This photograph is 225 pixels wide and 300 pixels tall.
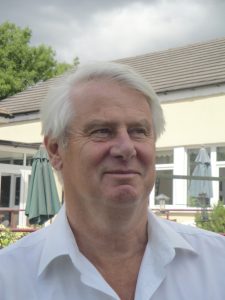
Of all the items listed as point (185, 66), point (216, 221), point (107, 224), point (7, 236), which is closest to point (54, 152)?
point (107, 224)

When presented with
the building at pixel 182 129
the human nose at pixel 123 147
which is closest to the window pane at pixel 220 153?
the building at pixel 182 129

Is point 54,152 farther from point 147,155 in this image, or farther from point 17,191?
point 17,191

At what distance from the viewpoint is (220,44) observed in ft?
56.7

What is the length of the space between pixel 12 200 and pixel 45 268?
16273mm

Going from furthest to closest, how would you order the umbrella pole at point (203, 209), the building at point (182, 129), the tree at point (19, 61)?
the tree at point (19, 61) < the building at point (182, 129) < the umbrella pole at point (203, 209)

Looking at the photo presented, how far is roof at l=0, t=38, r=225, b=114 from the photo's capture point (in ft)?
49.5

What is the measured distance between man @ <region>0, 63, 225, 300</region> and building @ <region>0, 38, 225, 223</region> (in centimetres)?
1050

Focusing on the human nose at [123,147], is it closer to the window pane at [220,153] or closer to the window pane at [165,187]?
the window pane at [220,153]

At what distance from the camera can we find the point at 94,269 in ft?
5.83

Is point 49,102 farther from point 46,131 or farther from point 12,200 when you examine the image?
point 12,200

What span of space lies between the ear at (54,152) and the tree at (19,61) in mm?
31010

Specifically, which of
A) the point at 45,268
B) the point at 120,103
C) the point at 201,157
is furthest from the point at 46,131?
the point at 201,157

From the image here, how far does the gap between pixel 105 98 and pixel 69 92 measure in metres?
0.15

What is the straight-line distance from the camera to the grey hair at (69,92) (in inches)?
75.1
